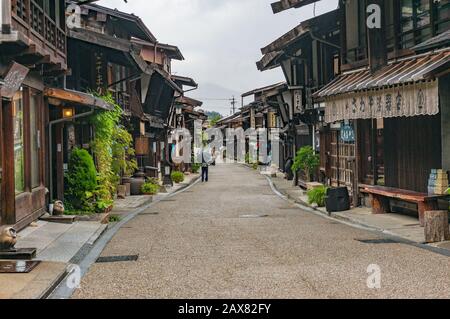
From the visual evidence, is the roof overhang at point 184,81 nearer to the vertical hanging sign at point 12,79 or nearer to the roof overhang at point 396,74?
the roof overhang at point 396,74

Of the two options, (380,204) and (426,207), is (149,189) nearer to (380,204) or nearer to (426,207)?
(380,204)

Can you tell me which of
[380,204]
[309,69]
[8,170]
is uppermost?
[309,69]

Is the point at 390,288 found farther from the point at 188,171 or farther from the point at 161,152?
the point at 188,171

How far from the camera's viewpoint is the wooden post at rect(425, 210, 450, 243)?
42.9ft

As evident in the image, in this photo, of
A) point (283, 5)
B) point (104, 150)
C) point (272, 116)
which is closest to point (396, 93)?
point (283, 5)

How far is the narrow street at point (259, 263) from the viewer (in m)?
8.79

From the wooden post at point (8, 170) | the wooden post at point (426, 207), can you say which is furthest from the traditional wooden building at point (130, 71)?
the wooden post at point (426, 207)

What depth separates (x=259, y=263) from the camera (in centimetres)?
1103

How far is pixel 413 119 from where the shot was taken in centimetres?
1784

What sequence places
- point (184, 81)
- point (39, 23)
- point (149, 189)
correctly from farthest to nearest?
point (184, 81) < point (149, 189) < point (39, 23)

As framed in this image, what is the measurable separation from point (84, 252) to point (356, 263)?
5421mm

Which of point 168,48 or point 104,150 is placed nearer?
point 104,150

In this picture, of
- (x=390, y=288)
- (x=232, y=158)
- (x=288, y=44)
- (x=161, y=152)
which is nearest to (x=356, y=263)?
(x=390, y=288)

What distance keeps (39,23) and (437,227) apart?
10.4 meters
